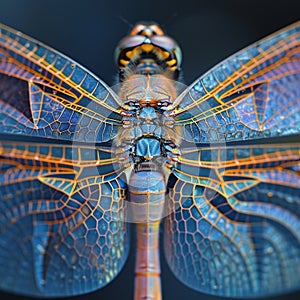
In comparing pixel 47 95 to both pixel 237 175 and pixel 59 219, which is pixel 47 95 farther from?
pixel 237 175

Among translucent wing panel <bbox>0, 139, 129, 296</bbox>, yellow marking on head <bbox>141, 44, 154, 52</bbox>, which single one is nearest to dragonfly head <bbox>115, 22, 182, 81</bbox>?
yellow marking on head <bbox>141, 44, 154, 52</bbox>

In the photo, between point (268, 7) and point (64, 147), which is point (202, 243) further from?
point (268, 7)

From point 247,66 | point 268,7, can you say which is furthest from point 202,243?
point 268,7

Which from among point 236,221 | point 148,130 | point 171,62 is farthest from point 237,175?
point 171,62

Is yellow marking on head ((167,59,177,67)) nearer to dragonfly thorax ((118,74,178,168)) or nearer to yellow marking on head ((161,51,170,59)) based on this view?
yellow marking on head ((161,51,170,59))

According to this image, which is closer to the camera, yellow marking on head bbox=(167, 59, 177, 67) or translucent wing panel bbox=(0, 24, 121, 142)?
translucent wing panel bbox=(0, 24, 121, 142)

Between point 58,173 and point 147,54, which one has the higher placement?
point 147,54
